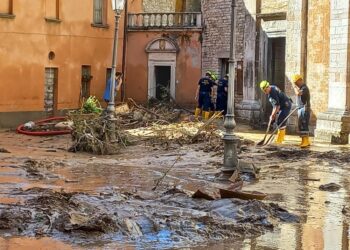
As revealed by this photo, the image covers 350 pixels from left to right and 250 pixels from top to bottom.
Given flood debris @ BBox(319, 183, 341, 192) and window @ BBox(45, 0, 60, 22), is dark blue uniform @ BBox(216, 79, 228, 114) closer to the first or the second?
window @ BBox(45, 0, 60, 22)

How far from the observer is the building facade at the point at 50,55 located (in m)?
24.8

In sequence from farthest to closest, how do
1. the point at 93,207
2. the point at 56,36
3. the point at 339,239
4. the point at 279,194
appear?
the point at 56,36 < the point at 279,194 < the point at 93,207 < the point at 339,239

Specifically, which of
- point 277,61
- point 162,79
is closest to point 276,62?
point 277,61

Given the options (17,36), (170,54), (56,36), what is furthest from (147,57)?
(17,36)

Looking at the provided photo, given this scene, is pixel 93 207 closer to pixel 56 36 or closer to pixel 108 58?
pixel 56 36

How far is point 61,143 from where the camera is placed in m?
20.5

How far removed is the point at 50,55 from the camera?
26.5m

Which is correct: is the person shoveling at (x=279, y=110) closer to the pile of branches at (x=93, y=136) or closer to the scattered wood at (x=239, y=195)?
the pile of branches at (x=93, y=136)

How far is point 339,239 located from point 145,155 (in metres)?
9.99

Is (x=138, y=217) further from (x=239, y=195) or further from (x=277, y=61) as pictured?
(x=277, y=61)

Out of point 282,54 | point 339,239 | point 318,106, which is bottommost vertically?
point 339,239

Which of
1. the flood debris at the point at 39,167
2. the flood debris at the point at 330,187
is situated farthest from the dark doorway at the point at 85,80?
the flood debris at the point at 330,187

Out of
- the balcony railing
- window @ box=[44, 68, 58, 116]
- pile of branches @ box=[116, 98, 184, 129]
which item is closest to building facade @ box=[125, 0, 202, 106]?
the balcony railing

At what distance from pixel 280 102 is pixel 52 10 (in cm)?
1178
